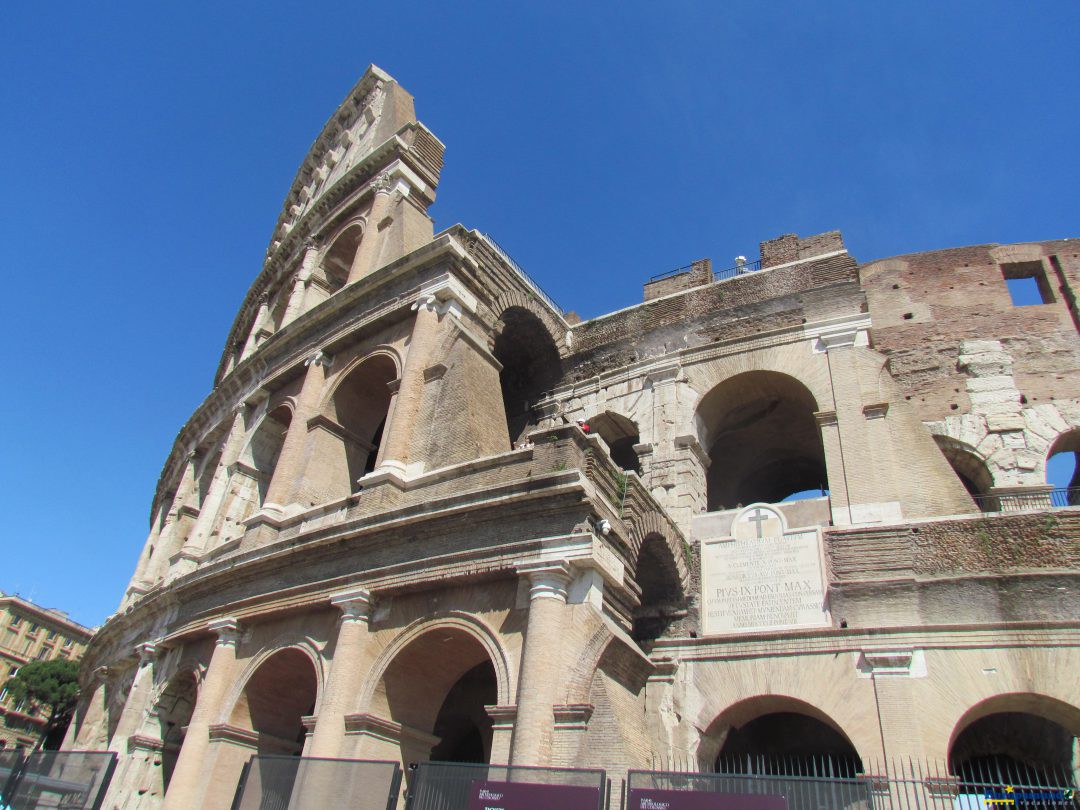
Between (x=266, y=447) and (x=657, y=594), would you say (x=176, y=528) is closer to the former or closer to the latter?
(x=266, y=447)

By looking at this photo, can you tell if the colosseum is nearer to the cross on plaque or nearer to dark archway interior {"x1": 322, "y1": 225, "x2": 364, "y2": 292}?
the cross on plaque

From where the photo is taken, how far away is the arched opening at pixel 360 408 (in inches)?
591

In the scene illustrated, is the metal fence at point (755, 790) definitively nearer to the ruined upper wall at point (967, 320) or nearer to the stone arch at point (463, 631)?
the stone arch at point (463, 631)

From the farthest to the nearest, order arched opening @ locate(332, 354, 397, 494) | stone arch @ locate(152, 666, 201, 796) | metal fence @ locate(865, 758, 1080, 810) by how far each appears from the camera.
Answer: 1. arched opening @ locate(332, 354, 397, 494)
2. stone arch @ locate(152, 666, 201, 796)
3. metal fence @ locate(865, 758, 1080, 810)

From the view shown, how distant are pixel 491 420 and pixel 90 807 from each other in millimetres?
7432

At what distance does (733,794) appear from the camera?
6.10m

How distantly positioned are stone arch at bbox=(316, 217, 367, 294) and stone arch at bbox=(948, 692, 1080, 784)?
644 inches

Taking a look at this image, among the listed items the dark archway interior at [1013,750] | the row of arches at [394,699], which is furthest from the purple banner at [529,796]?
the dark archway interior at [1013,750]

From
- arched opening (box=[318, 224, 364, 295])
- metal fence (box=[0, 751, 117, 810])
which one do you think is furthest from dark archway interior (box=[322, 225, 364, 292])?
metal fence (box=[0, 751, 117, 810])

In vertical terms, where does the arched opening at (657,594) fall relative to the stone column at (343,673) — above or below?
above

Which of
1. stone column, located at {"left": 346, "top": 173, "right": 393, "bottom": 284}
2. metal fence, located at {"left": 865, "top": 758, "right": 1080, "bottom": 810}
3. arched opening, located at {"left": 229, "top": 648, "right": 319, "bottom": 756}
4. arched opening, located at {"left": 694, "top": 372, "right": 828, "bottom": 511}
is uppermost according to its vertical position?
stone column, located at {"left": 346, "top": 173, "right": 393, "bottom": 284}

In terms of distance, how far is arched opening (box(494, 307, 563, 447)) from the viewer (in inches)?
634

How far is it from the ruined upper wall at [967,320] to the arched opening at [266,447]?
1228cm

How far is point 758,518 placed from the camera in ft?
39.5
